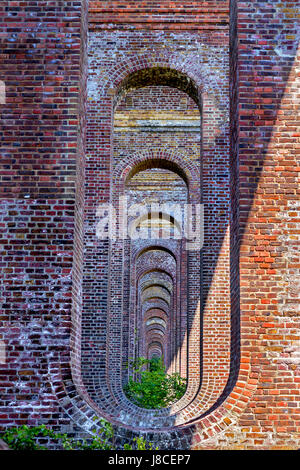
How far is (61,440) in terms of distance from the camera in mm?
5398

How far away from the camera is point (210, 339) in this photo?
10844mm

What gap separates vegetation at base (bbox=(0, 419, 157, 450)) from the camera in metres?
5.16

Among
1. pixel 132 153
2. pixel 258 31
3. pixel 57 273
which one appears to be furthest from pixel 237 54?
pixel 132 153

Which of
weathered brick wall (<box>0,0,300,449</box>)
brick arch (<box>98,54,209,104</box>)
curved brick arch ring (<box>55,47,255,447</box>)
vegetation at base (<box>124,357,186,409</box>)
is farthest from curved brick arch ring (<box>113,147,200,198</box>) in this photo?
curved brick arch ring (<box>55,47,255,447</box>)

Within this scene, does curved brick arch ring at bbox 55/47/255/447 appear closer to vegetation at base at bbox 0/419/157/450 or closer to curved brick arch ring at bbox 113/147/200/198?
vegetation at base at bbox 0/419/157/450

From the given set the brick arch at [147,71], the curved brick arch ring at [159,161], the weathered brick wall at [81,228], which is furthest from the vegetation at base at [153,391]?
the weathered brick wall at [81,228]

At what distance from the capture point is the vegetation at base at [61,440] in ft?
16.9

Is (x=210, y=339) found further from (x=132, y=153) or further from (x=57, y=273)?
(x=132, y=153)

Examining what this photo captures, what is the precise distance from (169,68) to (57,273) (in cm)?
677

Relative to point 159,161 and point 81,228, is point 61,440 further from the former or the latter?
point 159,161

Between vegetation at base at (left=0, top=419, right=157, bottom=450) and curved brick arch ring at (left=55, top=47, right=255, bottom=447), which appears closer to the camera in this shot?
vegetation at base at (left=0, top=419, right=157, bottom=450)

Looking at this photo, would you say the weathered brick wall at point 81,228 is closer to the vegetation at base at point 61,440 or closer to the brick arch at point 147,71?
the vegetation at base at point 61,440

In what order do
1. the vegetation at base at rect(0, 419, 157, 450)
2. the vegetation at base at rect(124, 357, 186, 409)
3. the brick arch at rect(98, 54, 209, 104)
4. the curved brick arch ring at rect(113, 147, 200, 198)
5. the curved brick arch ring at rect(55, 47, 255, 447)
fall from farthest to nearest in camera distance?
the vegetation at base at rect(124, 357, 186, 409)
the curved brick arch ring at rect(113, 147, 200, 198)
the brick arch at rect(98, 54, 209, 104)
the curved brick arch ring at rect(55, 47, 255, 447)
the vegetation at base at rect(0, 419, 157, 450)

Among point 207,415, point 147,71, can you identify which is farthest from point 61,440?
point 147,71
